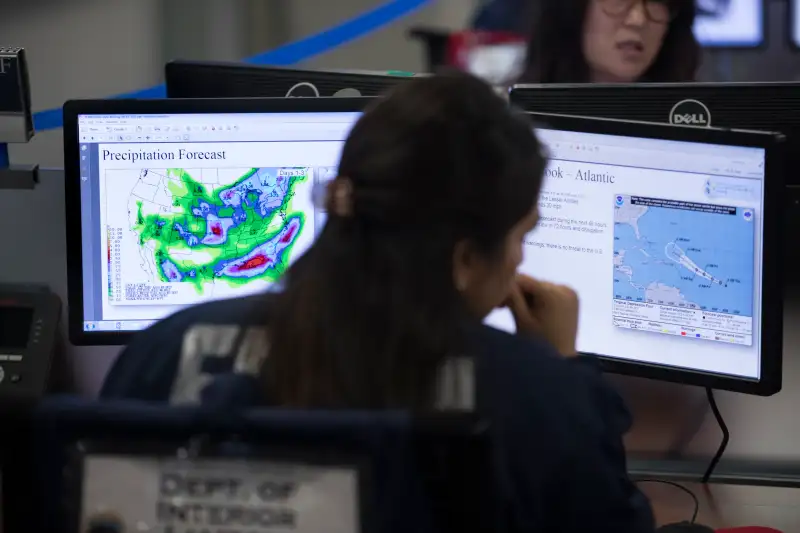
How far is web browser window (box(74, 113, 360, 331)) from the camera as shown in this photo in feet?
4.94

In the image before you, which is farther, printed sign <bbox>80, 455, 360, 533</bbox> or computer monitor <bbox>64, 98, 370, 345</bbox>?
computer monitor <bbox>64, 98, 370, 345</bbox>

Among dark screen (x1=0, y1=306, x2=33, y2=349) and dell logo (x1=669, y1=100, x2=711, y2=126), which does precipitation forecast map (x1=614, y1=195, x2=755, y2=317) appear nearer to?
dell logo (x1=669, y1=100, x2=711, y2=126)

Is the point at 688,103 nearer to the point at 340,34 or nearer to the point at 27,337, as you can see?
the point at 27,337

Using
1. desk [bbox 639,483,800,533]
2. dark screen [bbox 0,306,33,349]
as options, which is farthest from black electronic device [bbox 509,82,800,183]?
dark screen [bbox 0,306,33,349]

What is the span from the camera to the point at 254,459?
0.78 meters

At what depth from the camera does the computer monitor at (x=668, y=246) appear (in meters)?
1.36

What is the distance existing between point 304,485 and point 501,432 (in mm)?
216

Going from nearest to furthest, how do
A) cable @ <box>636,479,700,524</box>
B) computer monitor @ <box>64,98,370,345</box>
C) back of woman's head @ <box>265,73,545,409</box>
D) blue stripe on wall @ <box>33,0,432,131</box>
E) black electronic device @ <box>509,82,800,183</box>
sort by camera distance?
back of woman's head @ <box>265,73,545,409</box>
cable @ <box>636,479,700,524</box>
computer monitor @ <box>64,98,370,345</box>
black electronic device @ <box>509,82,800,183</box>
blue stripe on wall @ <box>33,0,432,131</box>

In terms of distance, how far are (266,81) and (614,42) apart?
1146 millimetres

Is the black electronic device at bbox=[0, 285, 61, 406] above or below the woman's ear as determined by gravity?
below

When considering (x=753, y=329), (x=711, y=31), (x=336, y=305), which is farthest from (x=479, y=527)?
(x=711, y=31)

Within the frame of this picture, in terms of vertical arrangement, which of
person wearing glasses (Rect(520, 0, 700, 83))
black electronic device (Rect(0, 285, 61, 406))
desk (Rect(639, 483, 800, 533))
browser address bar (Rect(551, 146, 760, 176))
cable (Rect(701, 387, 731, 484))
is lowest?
desk (Rect(639, 483, 800, 533))

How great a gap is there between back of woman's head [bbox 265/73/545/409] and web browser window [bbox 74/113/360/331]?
55 centimetres

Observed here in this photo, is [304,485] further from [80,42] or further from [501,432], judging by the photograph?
[80,42]
